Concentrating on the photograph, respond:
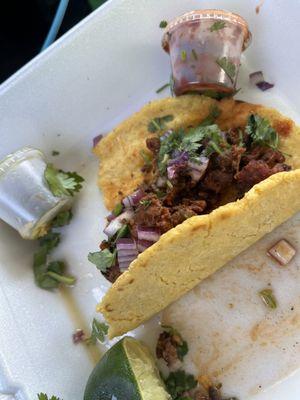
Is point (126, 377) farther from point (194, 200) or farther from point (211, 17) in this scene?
point (211, 17)

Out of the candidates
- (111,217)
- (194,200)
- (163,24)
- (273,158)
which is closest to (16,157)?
(111,217)

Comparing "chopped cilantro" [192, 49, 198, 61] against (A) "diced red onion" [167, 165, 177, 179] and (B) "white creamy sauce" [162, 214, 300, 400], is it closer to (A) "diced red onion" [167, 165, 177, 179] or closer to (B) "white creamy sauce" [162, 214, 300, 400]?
(A) "diced red onion" [167, 165, 177, 179]

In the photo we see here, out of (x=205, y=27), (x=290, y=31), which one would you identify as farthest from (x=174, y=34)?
(x=290, y=31)

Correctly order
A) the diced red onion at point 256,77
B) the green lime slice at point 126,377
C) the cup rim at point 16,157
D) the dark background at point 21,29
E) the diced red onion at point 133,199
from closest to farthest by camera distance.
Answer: the green lime slice at point 126,377, the diced red onion at point 133,199, the cup rim at point 16,157, the diced red onion at point 256,77, the dark background at point 21,29

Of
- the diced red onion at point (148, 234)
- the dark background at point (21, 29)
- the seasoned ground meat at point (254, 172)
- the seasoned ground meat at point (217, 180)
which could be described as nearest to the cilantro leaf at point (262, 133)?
the seasoned ground meat at point (254, 172)

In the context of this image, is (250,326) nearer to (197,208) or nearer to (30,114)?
(197,208)

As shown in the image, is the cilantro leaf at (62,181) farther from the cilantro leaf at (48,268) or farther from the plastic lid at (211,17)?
the plastic lid at (211,17)

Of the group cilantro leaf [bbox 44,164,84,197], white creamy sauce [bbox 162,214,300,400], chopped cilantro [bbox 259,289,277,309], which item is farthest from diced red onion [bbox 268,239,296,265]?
cilantro leaf [bbox 44,164,84,197]
